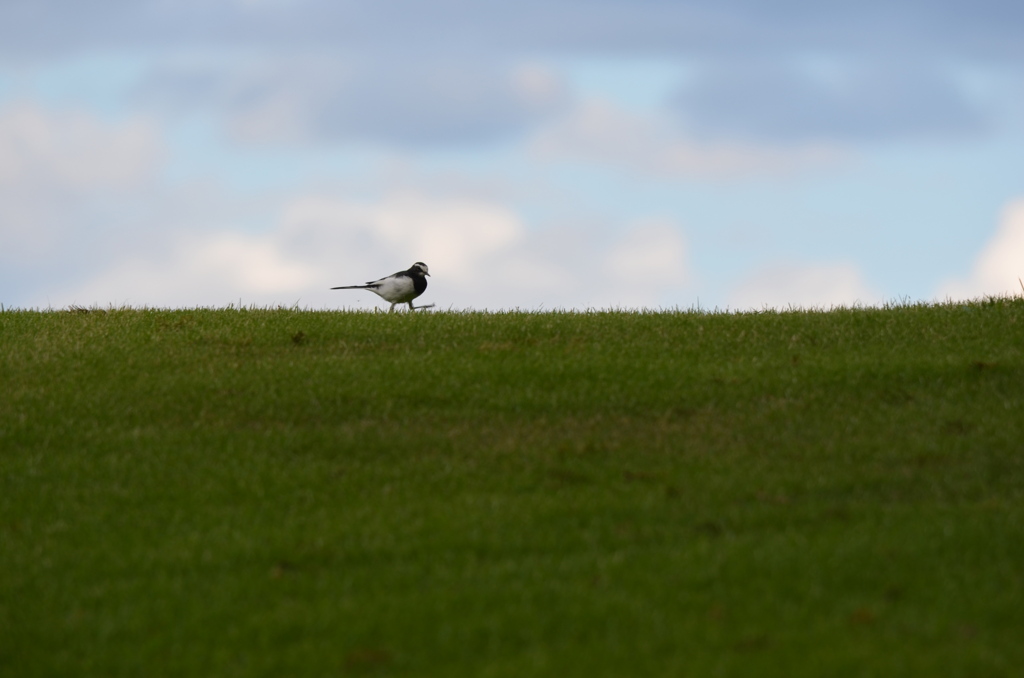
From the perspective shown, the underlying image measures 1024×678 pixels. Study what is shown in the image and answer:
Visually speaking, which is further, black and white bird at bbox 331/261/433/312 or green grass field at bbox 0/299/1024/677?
black and white bird at bbox 331/261/433/312

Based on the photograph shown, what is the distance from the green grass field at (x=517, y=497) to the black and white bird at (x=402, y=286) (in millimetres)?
2864

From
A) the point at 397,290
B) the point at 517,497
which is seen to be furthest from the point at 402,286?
the point at 517,497

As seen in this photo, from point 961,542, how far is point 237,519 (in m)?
6.97

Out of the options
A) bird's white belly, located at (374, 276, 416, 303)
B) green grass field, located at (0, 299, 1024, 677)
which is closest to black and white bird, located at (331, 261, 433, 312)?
bird's white belly, located at (374, 276, 416, 303)

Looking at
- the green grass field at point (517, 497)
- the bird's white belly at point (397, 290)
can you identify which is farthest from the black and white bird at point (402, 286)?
the green grass field at point (517, 497)

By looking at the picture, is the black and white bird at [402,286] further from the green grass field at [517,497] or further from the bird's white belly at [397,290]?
the green grass field at [517,497]

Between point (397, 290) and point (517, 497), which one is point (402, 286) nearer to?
point (397, 290)

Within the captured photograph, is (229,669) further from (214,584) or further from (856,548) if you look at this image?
(856,548)

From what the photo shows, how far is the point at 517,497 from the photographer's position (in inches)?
437

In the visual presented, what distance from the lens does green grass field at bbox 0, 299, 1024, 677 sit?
7832 millimetres

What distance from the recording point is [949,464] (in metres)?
12.3

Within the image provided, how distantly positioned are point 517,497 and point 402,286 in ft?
40.0

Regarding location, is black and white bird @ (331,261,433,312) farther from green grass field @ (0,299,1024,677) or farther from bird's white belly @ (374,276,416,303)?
green grass field @ (0,299,1024,677)

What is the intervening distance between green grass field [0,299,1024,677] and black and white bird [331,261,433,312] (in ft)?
9.40
